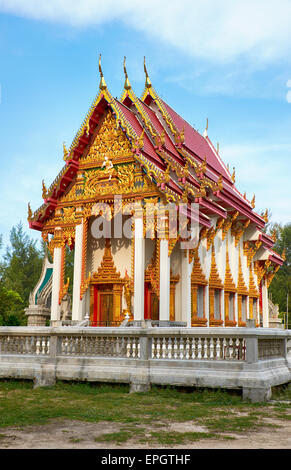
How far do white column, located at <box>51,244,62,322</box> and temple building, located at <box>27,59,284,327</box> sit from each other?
36mm

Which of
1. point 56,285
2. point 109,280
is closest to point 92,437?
point 109,280

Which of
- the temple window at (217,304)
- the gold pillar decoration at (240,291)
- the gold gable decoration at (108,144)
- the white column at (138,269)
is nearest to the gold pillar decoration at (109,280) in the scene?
the white column at (138,269)

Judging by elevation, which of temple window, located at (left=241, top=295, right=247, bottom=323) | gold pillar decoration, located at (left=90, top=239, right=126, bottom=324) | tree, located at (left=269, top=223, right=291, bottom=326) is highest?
tree, located at (left=269, top=223, right=291, bottom=326)

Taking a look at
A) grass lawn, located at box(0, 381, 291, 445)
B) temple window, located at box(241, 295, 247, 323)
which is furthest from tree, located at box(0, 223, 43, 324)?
grass lawn, located at box(0, 381, 291, 445)

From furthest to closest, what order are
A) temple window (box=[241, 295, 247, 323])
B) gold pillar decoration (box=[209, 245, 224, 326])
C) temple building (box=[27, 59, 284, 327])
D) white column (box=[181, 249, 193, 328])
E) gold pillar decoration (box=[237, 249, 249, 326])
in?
temple window (box=[241, 295, 247, 323]) < gold pillar decoration (box=[237, 249, 249, 326]) < gold pillar decoration (box=[209, 245, 224, 326]) < white column (box=[181, 249, 193, 328]) < temple building (box=[27, 59, 284, 327])

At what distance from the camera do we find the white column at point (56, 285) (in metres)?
17.2

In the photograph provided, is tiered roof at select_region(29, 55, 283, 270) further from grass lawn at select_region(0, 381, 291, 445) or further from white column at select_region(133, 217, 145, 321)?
grass lawn at select_region(0, 381, 291, 445)

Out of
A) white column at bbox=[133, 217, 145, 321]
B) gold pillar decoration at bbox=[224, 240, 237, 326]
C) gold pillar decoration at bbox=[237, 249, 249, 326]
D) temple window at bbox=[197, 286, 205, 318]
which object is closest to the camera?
Result: white column at bbox=[133, 217, 145, 321]

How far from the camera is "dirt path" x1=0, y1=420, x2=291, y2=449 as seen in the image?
16.0ft

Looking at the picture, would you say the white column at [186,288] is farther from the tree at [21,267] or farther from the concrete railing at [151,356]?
the tree at [21,267]

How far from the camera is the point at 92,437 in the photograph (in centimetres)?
525

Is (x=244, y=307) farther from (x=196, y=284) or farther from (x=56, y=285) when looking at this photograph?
(x=56, y=285)

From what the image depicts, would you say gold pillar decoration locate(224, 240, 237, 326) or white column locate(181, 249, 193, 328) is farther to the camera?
gold pillar decoration locate(224, 240, 237, 326)

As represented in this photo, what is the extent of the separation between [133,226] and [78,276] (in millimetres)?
2644
